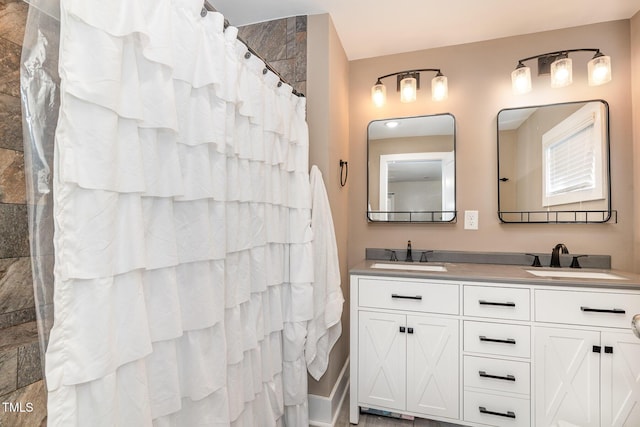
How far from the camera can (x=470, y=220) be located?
7.47 feet

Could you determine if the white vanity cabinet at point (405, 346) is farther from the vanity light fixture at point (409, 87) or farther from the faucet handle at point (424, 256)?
the vanity light fixture at point (409, 87)

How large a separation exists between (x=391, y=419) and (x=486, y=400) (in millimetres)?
583

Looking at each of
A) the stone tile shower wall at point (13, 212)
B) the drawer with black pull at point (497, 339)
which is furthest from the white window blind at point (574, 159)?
the stone tile shower wall at point (13, 212)

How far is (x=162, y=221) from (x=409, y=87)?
6.66ft

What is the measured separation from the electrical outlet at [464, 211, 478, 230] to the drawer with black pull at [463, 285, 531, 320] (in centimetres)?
67

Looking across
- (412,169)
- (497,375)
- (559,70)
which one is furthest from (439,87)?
(497,375)

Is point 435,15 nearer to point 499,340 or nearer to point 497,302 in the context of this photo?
point 497,302

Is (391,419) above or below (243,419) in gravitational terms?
below

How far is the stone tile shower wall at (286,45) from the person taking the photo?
1.97 metres

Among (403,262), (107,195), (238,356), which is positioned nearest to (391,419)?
(403,262)

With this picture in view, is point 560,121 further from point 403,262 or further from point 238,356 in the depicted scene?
point 238,356

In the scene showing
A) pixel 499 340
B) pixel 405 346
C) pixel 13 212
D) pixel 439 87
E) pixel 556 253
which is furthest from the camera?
pixel 439 87

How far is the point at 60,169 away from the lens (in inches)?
24.8

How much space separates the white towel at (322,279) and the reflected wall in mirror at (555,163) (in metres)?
1.29
